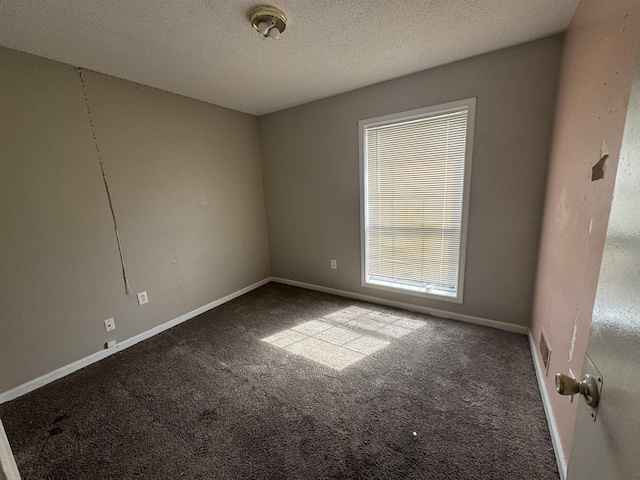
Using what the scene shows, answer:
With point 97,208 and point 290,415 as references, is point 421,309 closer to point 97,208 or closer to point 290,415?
point 290,415

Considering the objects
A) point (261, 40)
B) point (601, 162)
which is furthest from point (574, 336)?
point (261, 40)

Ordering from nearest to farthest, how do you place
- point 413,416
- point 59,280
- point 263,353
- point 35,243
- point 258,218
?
point 413,416, point 35,243, point 59,280, point 263,353, point 258,218

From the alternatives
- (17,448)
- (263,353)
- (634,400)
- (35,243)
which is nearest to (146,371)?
(17,448)

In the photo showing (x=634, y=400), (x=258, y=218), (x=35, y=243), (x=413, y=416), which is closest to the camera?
(x=634, y=400)

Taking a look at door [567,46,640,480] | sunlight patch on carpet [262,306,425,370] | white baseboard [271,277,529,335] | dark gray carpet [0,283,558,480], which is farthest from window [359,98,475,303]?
door [567,46,640,480]

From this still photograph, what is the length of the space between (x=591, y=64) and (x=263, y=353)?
2.68 meters

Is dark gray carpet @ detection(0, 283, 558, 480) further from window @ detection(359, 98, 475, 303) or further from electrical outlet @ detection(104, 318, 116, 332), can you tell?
window @ detection(359, 98, 475, 303)

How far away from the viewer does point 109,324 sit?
7.41 ft

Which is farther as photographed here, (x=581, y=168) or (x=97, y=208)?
(x=97, y=208)

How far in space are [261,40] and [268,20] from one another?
271mm

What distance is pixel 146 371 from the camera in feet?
6.64

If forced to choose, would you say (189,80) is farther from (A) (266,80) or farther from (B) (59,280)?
(B) (59,280)

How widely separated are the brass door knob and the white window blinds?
79.6 inches

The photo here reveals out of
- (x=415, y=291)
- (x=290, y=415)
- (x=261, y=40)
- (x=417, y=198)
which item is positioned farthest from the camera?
(x=415, y=291)
